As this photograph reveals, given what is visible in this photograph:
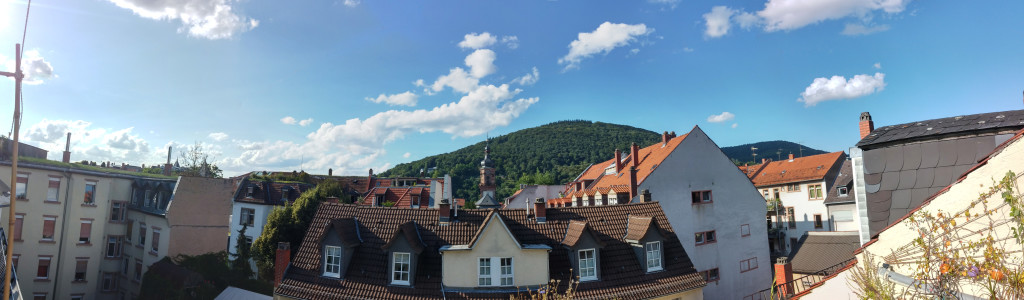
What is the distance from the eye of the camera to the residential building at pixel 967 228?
461cm

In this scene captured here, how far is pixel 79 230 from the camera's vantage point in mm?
28781

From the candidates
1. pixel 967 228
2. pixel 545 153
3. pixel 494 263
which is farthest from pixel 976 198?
pixel 545 153

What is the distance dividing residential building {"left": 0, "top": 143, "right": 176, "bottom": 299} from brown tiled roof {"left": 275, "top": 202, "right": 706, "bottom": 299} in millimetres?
22719

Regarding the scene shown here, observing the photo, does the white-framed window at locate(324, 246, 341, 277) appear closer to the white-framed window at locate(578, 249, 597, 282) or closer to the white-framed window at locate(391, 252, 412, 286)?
the white-framed window at locate(391, 252, 412, 286)

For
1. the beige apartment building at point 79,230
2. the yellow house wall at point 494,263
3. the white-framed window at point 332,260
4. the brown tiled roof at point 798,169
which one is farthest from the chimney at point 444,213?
the brown tiled roof at point 798,169

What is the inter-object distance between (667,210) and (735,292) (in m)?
6.45

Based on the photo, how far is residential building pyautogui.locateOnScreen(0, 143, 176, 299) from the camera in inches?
1035

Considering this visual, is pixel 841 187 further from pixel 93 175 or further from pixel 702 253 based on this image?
pixel 93 175

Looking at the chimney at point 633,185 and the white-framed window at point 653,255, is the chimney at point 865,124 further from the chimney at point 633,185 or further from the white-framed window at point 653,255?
the white-framed window at point 653,255

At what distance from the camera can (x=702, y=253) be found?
23.6m

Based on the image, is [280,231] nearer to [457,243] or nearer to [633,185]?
[457,243]

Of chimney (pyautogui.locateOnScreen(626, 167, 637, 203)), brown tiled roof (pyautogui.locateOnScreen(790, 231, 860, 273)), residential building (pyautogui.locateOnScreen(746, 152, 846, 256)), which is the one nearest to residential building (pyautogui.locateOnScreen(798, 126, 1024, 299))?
chimney (pyautogui.locateOnScreen(626, 167, 637, 203))

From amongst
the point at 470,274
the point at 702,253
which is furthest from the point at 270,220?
the point at 702,253

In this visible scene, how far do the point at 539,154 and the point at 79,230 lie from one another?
106434 mm
